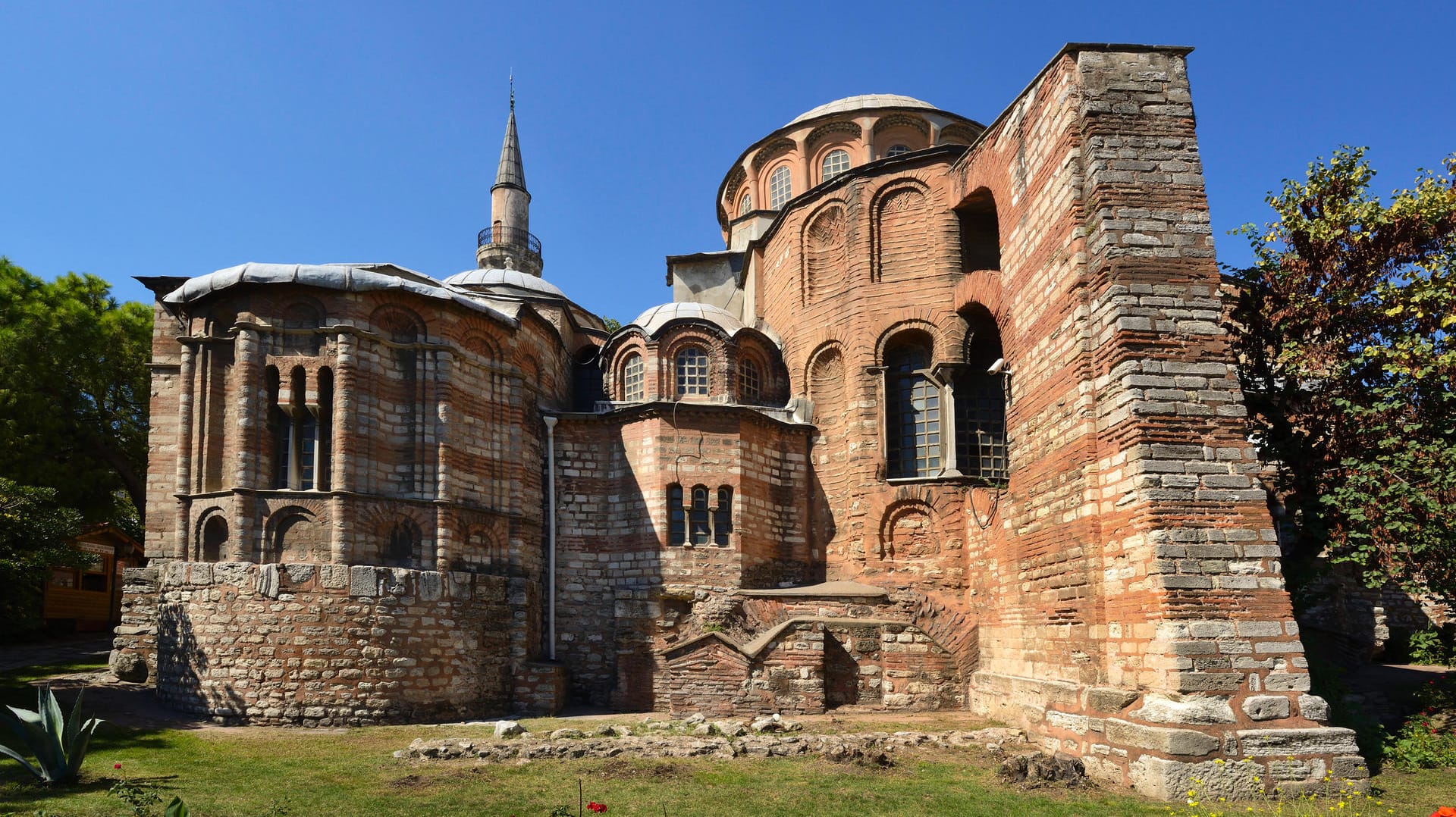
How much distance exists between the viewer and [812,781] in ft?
35.0

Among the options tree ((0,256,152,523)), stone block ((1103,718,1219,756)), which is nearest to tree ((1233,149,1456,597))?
stone block ((1103,718,1219,756))

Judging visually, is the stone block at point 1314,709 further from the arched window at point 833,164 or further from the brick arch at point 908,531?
the arched window at point 833,164

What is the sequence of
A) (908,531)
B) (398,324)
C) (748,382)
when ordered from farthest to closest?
(748,382) < (908,531) < (398,324)

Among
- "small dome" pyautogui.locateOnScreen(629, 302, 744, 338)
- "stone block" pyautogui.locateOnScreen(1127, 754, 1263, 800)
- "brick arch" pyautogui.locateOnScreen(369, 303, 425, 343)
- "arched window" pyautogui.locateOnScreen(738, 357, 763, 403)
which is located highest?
"small dome" pyautogui.locateOnScreen(629, 302, 744, 338)

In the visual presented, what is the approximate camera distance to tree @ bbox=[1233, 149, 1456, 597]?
38.0 ft

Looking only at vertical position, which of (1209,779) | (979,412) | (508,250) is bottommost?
(1209,779)

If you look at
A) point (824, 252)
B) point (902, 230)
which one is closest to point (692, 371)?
point (824, 252)

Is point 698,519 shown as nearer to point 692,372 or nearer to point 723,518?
point 723,518

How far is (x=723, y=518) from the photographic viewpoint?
1912 centimetres

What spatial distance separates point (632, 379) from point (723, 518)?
404 centimetres

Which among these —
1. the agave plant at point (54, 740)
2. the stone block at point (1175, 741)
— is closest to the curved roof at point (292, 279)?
the agave plant at point (54, 740)

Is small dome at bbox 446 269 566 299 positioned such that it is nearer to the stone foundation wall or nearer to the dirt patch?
the stone foundation wall

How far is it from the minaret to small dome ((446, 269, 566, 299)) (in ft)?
15.1

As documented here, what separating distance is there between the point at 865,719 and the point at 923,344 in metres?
7.42
